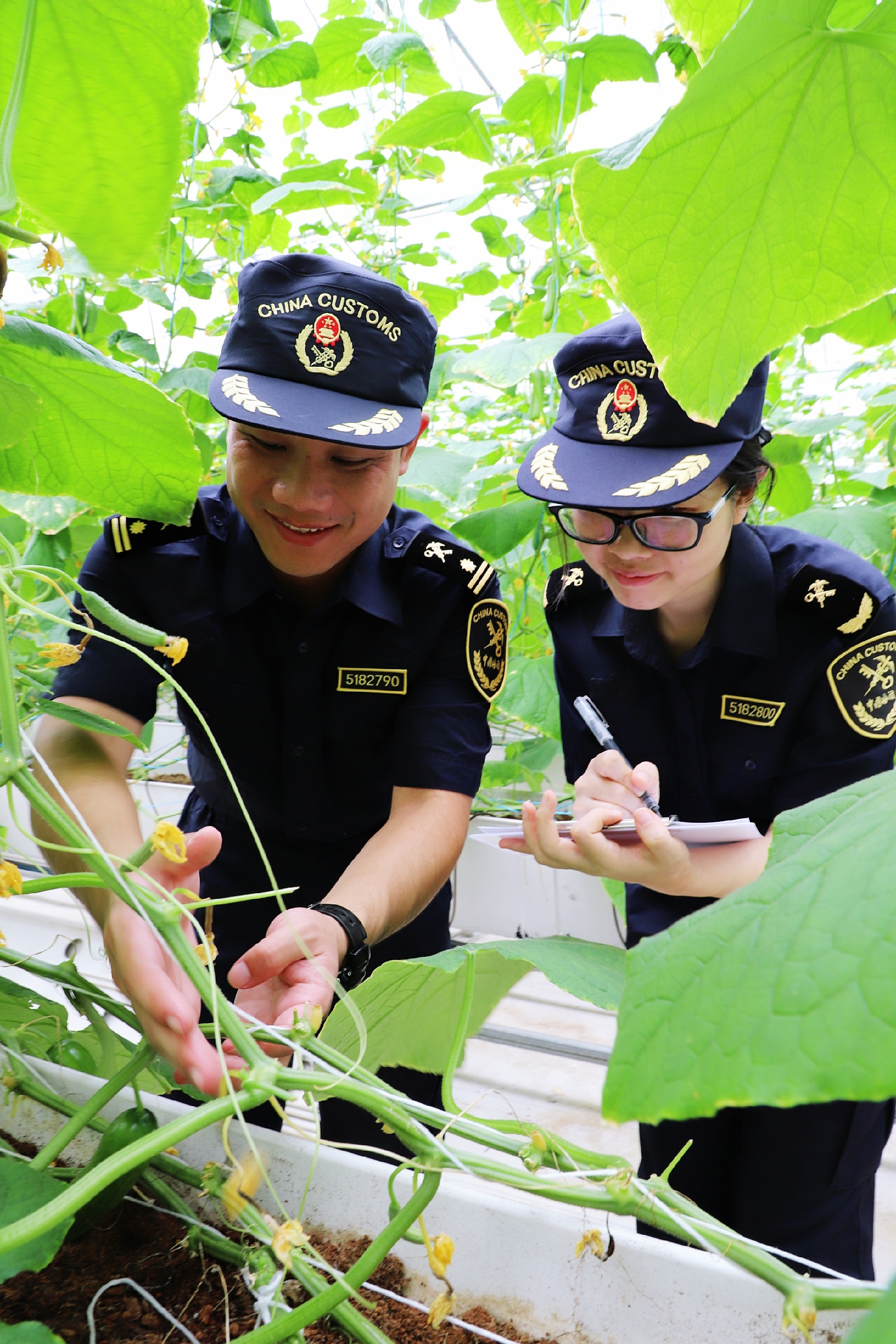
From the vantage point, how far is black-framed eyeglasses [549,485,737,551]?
3.05 ft

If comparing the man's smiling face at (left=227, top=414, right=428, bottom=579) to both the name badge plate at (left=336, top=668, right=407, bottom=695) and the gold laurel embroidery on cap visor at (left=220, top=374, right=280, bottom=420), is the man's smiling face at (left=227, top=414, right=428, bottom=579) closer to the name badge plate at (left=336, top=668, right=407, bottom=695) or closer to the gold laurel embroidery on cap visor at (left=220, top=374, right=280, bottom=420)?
the gold laurel embroidery on cap visor at (left=220, top=374, right=280, bottom=420)

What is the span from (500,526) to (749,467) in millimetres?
445

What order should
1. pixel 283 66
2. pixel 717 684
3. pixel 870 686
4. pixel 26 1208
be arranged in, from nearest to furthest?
pixel 26 1208, pixel 870 686, pixel 717 684, pixel 283 66

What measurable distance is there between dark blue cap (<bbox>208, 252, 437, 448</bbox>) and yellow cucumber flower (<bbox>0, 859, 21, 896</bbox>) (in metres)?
0.53

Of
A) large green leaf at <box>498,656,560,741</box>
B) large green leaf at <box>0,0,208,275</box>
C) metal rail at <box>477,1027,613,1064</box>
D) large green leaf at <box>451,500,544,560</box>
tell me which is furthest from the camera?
metal rail at <box>477,1027,613,1064</box>

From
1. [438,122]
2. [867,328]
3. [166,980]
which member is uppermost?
[438,122]

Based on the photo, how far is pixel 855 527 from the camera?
127 centimetres

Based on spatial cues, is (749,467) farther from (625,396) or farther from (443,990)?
(443,990)

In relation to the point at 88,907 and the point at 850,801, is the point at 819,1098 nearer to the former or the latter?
the point at 850,801

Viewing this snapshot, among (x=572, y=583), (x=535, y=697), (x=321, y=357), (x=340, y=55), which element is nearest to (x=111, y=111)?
(x=321, y=357)

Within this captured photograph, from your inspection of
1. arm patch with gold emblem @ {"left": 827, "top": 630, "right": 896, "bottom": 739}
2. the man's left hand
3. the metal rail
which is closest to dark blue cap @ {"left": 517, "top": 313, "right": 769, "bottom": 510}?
arm patch with gold emblem @ {"left": 827, "top": 630, "right": 896, "bottom": 739}

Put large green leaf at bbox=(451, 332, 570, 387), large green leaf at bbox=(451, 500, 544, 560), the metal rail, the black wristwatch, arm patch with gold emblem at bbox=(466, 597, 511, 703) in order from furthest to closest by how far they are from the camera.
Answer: the metal rail, large green leaf at bbox=(451, 500, 544, 560), large green leaf at bbox=(451, 332, 570, 387), arm patch with gold emblem at bbox=(466, 597, 511, 703), the black wristwatch

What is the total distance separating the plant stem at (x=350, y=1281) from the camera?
376mm

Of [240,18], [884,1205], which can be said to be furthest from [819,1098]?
[884,1205]
